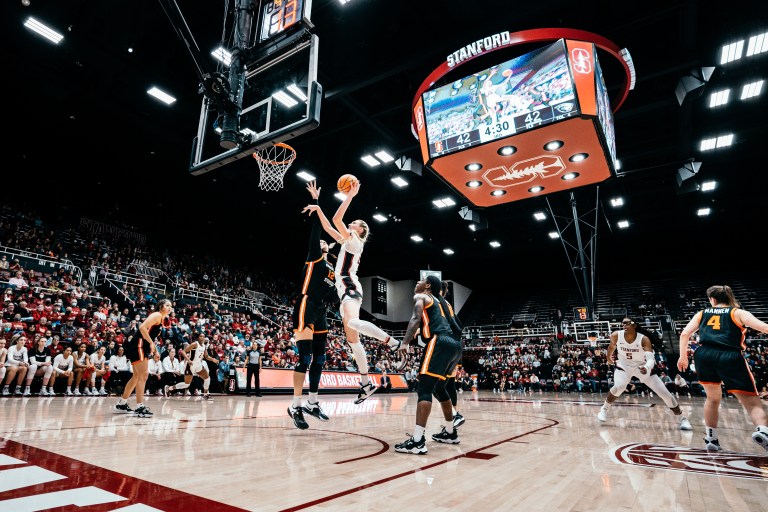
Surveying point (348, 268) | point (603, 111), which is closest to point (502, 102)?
point (603, 111)

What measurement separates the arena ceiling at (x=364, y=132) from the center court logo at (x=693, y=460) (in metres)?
7.46

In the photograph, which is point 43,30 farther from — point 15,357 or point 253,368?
point 253,368

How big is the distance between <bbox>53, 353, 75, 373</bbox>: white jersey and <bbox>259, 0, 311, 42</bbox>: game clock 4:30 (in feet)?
29.2

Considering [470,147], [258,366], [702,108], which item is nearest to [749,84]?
[702,108]

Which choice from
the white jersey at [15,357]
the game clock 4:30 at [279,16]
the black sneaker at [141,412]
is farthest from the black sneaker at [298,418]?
the white jersey at [15,357]

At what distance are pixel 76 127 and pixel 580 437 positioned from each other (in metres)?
17.5

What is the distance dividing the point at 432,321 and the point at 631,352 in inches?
176

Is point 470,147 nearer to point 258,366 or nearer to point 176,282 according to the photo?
point 258,366

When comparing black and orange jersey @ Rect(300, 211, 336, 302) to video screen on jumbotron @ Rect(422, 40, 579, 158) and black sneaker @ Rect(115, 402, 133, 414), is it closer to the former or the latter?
black sneaker @ Rect(115, 402, 133, 414)

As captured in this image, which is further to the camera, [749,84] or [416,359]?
[416,359]

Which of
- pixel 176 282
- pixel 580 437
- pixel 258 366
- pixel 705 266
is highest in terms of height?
pixel 705 266

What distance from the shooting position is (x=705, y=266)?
27.6 metres

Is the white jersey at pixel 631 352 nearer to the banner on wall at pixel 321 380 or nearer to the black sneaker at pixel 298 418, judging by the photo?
the black sneaker at pixel 298 418

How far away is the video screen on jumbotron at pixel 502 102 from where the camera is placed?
707 cm
